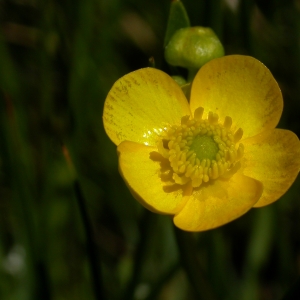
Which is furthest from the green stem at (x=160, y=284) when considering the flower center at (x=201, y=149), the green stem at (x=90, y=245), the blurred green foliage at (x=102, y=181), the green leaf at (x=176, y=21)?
the green leaf at (x=176, y=21)

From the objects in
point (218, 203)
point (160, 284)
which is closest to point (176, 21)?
point (218, 203)

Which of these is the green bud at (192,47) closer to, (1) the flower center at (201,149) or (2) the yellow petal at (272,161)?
(1) the flower center at (201,149)

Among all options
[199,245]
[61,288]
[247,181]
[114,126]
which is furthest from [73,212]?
[247,181]

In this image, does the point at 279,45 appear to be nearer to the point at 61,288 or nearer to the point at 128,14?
the point at 128,14

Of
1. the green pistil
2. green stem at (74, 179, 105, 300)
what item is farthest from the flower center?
green stem at (74, 179, 105, 300)

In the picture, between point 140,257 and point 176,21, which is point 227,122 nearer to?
point 176,21

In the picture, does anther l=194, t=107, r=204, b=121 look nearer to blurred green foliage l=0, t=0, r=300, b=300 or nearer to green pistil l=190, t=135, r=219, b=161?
green pistil l=190, t=135, r=219, b=161
